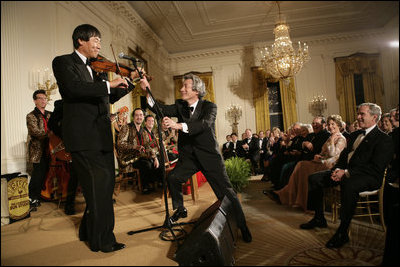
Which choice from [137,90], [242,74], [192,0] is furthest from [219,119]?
[192,0]

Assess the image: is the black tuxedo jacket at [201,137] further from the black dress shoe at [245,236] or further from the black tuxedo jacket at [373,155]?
the black tuxedo jacket at [373,155]

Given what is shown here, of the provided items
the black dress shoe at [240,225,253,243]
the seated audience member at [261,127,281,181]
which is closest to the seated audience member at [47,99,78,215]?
the black dress shoe at [240,225,253,243]

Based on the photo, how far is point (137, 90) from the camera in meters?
6.84

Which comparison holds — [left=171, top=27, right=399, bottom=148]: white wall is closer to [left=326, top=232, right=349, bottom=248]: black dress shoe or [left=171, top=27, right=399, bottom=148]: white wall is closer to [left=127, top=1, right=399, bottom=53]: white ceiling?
[left=127, top=1, right=399, bottom=53]: white ceiling

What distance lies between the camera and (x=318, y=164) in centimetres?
308

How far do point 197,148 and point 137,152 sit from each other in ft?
6.97

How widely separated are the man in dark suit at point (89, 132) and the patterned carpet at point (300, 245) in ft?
3.51

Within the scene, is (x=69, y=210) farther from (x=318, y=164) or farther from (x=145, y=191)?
(x=318, y=164)

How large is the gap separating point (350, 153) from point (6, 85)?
15.6 feet

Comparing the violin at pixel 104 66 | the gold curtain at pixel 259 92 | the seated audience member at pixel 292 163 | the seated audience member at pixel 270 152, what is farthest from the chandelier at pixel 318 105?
the violin at pixel 104 66

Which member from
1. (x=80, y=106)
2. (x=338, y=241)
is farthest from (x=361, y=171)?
(x=80, y=106)

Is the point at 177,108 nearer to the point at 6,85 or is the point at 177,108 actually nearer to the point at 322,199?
the point at 322,199

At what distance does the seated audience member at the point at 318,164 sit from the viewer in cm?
296

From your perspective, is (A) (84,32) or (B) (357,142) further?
(B) (357,142)
